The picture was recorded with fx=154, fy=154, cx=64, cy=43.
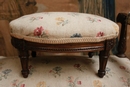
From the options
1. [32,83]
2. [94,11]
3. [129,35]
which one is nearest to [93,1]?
[94,11]

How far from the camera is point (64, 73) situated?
39.5 inches

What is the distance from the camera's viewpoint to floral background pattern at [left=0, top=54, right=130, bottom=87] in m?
0.92

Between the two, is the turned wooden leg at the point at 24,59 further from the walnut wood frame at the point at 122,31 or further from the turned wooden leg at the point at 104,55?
the walnut wood frame at the point at 122,31

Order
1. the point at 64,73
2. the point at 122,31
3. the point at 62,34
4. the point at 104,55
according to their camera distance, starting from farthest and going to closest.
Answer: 1. the point at 122,31
2. the point at 64,73
3. the point at 104,55
4. the point at 62,34

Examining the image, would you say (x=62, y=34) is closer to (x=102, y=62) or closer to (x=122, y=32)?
(x=102, y=62)

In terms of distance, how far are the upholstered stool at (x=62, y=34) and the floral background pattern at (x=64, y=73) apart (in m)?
0.18

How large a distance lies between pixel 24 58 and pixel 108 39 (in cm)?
49

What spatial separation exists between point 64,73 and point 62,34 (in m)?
0.33

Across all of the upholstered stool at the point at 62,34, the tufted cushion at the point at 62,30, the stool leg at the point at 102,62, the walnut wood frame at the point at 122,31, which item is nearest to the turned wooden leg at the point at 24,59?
the upholstered stool at the point at 62,34

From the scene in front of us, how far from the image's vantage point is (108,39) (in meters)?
0.83

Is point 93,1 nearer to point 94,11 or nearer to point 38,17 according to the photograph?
point 94,11

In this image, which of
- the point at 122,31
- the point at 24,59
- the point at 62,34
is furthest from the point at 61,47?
the point at 122,31

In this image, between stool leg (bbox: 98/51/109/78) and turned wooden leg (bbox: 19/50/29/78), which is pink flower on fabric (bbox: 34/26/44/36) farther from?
stool leg (bbox: 98/51/109/78)

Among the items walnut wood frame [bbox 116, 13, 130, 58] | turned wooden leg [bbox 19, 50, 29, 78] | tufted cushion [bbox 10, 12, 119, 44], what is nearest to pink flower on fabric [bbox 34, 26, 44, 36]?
tufted cushion [bbox 10, 12, 119, 44]
